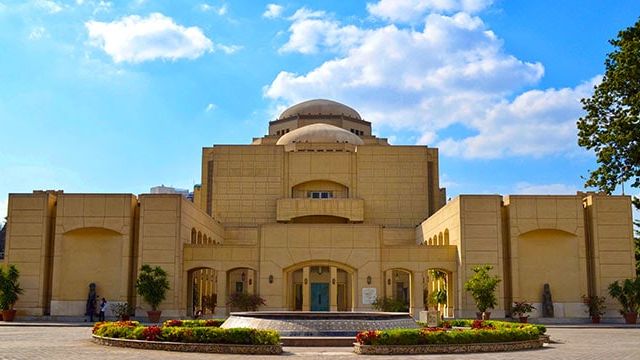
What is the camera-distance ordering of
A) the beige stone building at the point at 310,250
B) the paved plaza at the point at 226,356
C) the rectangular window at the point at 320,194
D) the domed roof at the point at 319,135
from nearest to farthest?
the paved plaza at the point at 226,356 → the beige stone building at the point at 310,250 → the rectangular window at the point at 320,194 → the domed roof at the point at 319,135

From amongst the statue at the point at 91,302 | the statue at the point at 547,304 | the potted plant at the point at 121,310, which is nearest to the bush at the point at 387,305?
the statue at the point at 547,304

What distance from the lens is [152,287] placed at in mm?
36750

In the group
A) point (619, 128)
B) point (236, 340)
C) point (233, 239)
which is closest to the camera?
point (236, 340)

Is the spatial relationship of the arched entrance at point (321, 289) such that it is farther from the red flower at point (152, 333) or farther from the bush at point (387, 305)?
the red flower at point (152, 333)

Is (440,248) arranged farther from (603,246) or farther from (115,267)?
(115,267)

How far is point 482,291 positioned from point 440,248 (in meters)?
4.47

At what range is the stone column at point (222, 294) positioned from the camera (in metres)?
39.4

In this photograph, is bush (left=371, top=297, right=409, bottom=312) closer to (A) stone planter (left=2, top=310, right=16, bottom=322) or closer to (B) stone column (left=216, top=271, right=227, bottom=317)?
(B) stone column (left=216, top=271, right=227, bottom=317)

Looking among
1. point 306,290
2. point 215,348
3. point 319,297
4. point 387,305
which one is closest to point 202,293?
point 306,290

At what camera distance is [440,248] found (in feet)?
133

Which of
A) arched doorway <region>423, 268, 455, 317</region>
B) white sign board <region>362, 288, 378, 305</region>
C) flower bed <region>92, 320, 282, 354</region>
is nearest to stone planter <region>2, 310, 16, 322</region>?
Answer: white sign board <region>362, 288, 378, 305</region>

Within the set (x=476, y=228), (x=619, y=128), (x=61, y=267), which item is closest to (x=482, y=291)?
(x=476, y=228)

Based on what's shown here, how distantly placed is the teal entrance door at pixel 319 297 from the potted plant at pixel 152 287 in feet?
42.6

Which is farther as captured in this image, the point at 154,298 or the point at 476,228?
the point at 476,228
